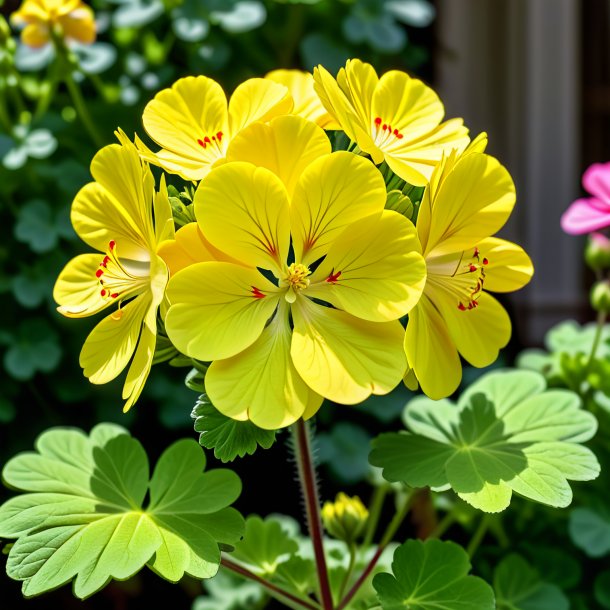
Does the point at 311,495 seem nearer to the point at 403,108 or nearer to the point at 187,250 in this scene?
the point at 187,250

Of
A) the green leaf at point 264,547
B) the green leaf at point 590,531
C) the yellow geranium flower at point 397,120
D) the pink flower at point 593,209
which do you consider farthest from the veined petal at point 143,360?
the green leaf at point 590,531

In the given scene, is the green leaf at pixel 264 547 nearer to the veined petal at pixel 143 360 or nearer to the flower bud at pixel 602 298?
the veined petal at pixel 143 360

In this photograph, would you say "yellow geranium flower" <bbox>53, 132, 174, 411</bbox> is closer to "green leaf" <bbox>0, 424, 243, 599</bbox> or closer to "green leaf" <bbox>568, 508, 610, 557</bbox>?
"green leaf" <bbox>0, 424, 243, 599</bbox>

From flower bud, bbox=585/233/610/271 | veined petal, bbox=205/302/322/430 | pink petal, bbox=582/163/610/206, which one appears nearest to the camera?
veined petal, bbox=205/302/322/430

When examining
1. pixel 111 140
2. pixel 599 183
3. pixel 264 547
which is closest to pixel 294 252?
pixel 264 547

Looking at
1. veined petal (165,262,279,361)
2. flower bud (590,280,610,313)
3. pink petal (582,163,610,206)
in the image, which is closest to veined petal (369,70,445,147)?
veined petal (165,262,279,361)
